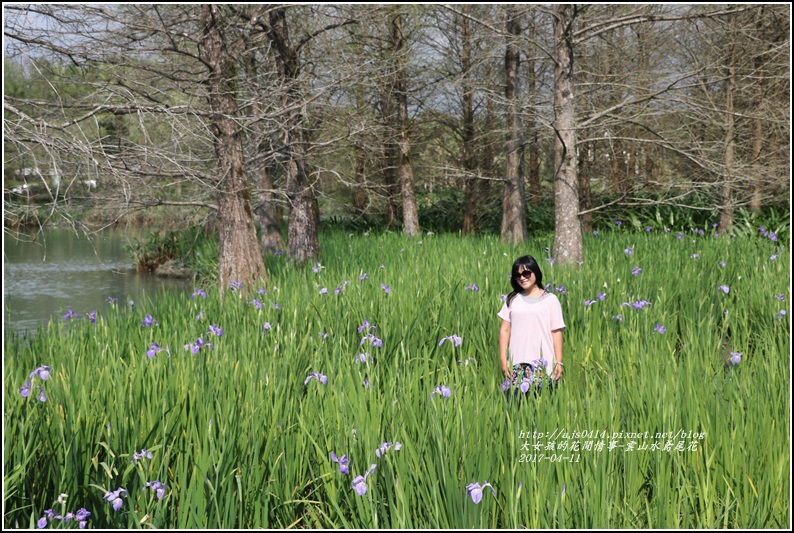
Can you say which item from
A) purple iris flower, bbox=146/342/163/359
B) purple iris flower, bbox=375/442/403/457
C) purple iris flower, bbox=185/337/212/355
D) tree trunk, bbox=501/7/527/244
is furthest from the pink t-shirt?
tree trunk, bbox=501/7/527/244

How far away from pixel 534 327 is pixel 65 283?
40.4 ft

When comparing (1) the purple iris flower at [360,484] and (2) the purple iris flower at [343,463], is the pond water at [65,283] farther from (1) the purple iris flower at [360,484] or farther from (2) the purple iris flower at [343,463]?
(1) the purple iris flower at [360,484]

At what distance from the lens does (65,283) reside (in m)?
13.3

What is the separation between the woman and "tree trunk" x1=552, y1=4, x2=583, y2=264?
4.41 m

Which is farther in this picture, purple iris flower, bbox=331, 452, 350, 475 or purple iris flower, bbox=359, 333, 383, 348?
purple iris flower, bbox=359, 333, 383, 348

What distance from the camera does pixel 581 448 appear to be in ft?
8.07

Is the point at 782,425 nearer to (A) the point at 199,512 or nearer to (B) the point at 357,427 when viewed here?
(B) the point at 357,427

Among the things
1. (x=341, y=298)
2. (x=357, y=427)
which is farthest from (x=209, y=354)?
(x=341, y=298)

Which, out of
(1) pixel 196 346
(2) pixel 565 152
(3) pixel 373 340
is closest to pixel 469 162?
(2) pixel 565 152

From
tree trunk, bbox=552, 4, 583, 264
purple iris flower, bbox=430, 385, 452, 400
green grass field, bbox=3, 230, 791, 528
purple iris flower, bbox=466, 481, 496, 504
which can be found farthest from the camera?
tree trunk, bbox=552, 4, 583, 264

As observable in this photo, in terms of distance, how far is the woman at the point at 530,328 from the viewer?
12.2ft

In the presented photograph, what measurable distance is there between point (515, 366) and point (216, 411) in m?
1.77

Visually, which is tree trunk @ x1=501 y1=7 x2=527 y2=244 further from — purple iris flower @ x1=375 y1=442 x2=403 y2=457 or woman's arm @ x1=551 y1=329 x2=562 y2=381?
purple iris flower @ x1=375 y1=442 x2=403 y2=457

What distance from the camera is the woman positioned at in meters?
3.73
